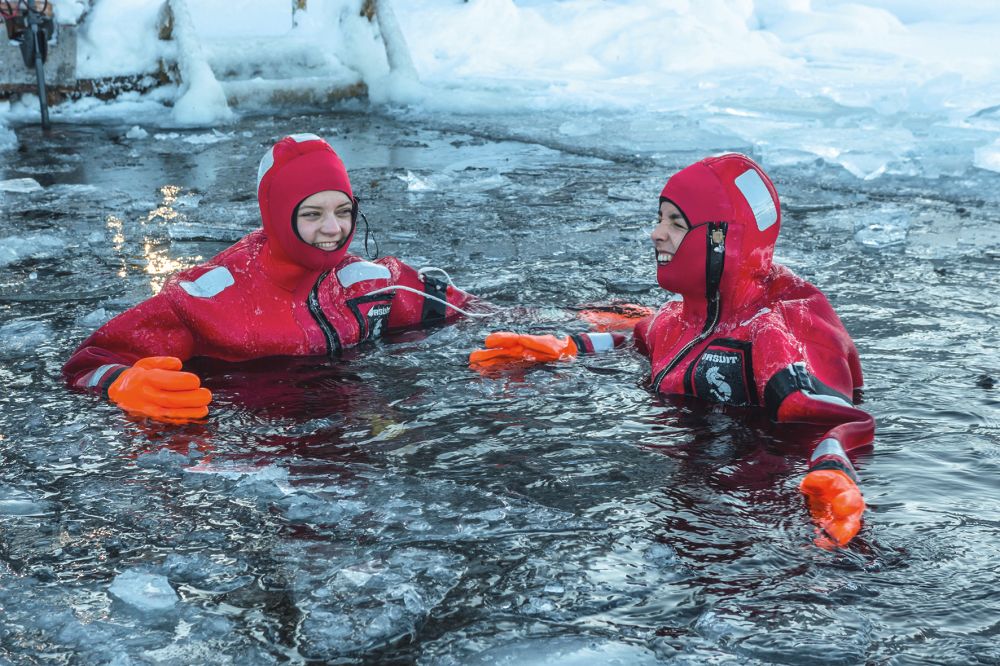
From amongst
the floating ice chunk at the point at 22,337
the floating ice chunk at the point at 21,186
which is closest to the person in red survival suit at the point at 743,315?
the floating ice chunk at the point at 22,337

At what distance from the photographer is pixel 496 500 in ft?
13.2

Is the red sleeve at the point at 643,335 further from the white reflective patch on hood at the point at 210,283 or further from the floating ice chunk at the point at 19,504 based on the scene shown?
the floating ice chunk at the point at 19,504

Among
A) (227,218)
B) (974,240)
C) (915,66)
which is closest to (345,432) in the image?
(227,218)

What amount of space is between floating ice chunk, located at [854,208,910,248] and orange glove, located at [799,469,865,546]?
4250 millimetres

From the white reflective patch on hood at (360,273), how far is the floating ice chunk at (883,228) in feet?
12.1

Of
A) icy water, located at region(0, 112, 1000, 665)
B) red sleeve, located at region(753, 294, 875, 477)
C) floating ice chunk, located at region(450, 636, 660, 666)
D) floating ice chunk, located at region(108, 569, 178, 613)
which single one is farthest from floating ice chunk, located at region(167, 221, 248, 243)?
floating ice chunk, located at region(450, 636, 660, 666)

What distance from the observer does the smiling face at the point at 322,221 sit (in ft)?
17.4

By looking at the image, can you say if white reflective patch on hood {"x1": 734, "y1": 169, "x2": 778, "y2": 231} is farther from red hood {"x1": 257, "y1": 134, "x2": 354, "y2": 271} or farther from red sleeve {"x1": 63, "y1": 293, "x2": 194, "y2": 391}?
red sleeve {"x1": 63, "y1": 293, "x2": 194, "y2": 391}

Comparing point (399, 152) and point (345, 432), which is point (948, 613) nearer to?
point (345, 432)

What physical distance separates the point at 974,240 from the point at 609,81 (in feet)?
36.6

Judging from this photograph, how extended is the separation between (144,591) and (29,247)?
5092mm

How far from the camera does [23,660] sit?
3.04 m

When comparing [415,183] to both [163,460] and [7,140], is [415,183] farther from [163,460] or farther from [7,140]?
[163,460]

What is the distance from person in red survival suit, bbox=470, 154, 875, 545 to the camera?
4.48 m
